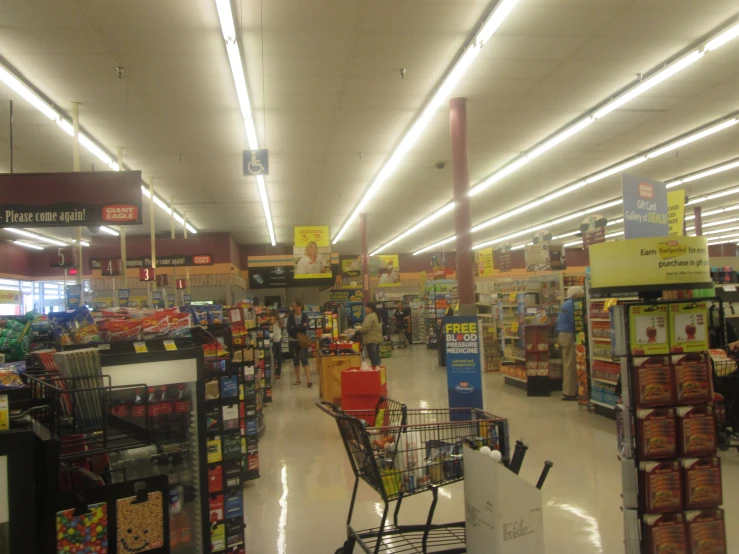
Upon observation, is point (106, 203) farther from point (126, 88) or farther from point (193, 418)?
point (193, 418)

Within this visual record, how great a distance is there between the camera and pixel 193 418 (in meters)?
2.45

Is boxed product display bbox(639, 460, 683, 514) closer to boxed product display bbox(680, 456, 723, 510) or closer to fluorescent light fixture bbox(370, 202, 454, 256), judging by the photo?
boxed product display bbox(680, 456, 723, 510)

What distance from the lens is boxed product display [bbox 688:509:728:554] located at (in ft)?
9.58

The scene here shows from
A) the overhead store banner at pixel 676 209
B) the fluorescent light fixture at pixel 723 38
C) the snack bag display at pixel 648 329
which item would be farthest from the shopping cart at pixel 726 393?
the fluorescent light fixture at pixel 723 38

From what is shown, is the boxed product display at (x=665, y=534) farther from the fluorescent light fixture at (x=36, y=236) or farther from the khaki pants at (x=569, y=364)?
the fluorescent light fixture at (x=36, y=236)

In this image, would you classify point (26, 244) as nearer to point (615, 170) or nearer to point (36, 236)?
point (36, 236)

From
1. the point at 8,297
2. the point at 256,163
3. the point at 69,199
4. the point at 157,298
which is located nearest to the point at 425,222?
the point at 157,298

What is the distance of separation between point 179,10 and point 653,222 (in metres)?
5.06

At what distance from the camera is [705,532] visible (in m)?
2.94

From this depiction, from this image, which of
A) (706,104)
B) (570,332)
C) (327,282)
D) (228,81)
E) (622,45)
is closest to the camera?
(622,45)

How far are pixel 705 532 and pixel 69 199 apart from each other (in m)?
6.64

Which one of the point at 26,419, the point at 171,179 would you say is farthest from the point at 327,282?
the point at 26,419

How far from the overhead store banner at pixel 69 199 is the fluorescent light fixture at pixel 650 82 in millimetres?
7048

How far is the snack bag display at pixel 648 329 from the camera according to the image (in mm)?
2910
